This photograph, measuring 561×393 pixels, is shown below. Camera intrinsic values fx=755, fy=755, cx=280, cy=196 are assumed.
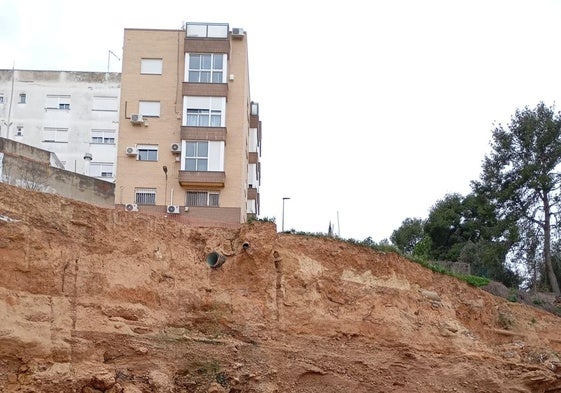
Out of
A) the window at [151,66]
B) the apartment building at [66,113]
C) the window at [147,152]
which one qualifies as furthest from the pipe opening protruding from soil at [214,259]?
the apartment building at [66,113]

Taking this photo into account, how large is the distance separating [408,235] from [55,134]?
23409 mm

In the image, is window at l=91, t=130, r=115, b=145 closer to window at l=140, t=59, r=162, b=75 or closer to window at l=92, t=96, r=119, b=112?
window at l=92, t=96, r=119, b=112

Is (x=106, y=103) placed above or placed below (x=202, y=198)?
above

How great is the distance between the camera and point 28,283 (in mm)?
15438

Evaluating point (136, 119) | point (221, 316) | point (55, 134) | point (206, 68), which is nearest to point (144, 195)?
point (136, 119)

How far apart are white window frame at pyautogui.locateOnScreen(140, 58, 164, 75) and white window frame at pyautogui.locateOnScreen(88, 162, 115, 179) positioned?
15.9 metres

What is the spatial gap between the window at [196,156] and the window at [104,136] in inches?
677

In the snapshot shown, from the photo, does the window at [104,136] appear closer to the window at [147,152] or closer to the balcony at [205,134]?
the window at [147,152]

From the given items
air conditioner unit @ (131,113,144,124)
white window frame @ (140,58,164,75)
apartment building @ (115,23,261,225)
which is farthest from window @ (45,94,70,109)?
air conditioner unit @ (131,113,144,124)

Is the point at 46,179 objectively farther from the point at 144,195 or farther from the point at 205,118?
the point at 205,118

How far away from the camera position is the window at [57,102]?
48750mm

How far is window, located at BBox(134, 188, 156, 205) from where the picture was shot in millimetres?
32625

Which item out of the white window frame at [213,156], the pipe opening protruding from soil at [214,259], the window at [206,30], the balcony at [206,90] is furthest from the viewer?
the window at [206,30]

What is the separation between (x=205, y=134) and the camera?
3300 centimetres
